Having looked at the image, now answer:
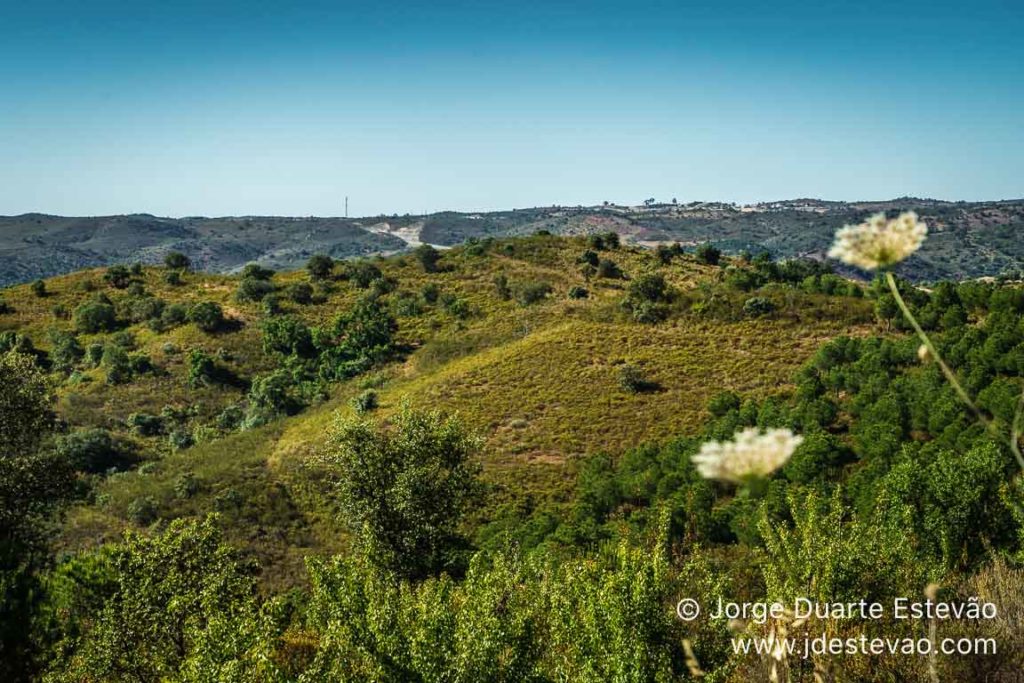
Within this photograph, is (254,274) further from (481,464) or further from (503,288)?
(481,464)

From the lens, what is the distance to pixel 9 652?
15.5 m

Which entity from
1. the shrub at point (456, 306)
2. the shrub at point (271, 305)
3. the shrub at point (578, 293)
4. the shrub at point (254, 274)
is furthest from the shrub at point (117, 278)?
the shrub at point (578, 293)

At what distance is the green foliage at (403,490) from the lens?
25.2m

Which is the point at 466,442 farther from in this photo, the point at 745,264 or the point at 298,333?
the point at 745,264

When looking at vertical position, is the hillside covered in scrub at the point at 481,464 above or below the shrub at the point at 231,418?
above

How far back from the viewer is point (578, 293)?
8031 cm

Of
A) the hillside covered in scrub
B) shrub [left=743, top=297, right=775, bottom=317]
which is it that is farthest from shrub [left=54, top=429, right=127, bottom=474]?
shrub [left=743, top=297, right=775, bottom=317]

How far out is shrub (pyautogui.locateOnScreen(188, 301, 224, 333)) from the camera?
7525cm

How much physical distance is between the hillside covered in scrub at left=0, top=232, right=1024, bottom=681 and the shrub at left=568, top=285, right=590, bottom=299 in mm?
2140

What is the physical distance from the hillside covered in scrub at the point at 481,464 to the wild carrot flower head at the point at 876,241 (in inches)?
60.3

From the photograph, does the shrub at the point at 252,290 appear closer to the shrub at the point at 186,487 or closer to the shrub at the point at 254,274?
the shrub at the point at 254,274

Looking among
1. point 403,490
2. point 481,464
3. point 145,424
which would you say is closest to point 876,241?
point 403,490

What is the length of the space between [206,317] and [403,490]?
59.2 metres

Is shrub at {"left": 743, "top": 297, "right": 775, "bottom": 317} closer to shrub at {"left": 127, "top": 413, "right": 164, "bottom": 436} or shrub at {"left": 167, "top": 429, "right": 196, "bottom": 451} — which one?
shrub at {"left": 167, "top": 429, "right": 196, "bottom": 451}
